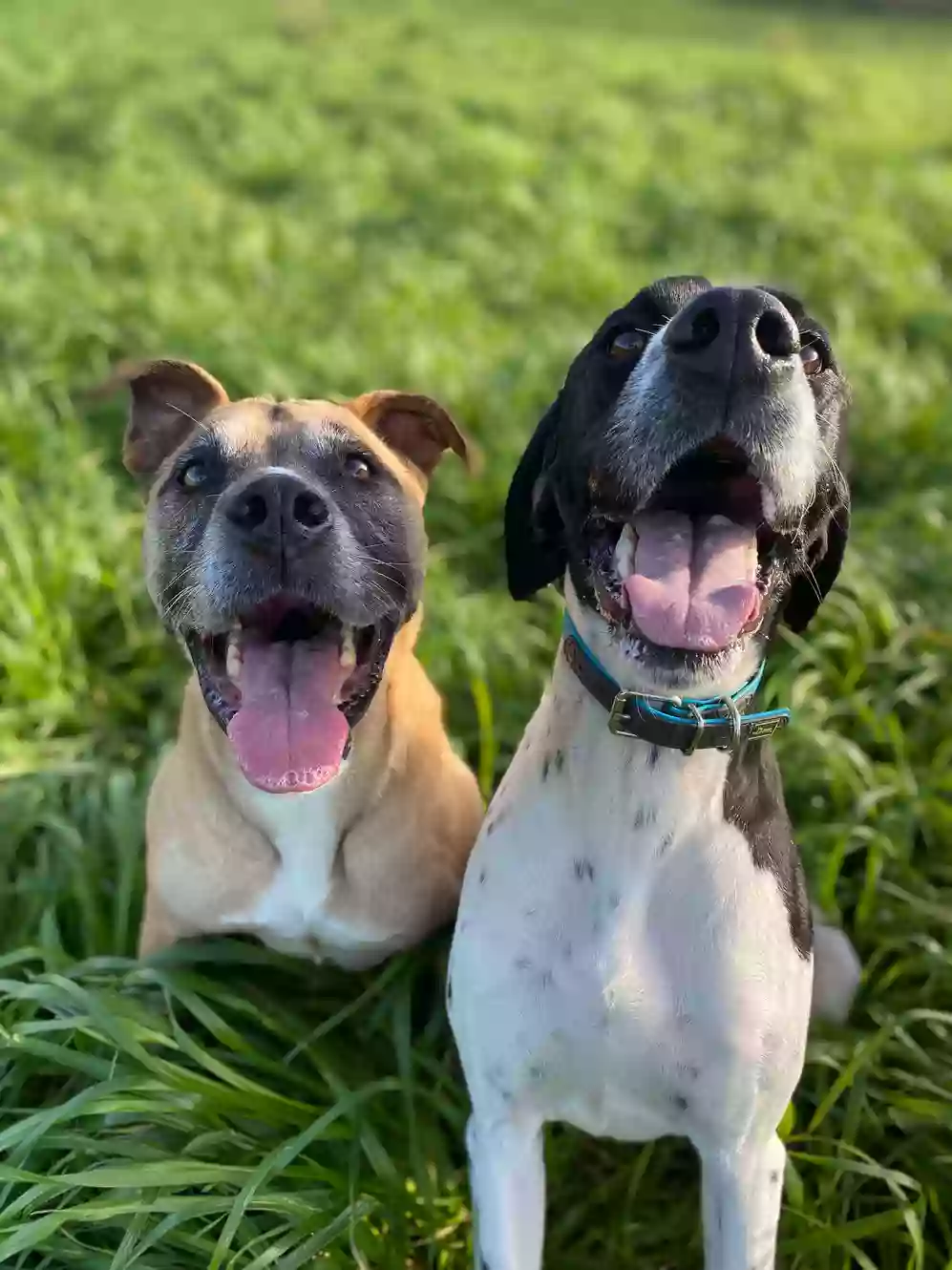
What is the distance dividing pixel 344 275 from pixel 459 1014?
5733mm

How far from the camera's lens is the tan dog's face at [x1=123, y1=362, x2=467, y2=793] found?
7.21 ft

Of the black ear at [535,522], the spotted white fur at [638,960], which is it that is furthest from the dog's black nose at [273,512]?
the spotted white fur at [638,960]

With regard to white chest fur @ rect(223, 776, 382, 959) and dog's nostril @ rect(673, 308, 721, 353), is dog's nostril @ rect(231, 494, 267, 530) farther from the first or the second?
dog's nostril @ rect(673, 308, 721, 353)

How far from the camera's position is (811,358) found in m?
1.86

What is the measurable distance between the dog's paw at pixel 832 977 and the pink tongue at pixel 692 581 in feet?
4.25

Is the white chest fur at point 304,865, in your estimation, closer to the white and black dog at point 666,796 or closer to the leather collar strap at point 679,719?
the white and black dog at point 666,796

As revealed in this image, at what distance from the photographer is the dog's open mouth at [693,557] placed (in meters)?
1.76

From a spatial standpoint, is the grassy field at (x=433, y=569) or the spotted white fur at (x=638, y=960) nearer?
the spotted white fur at (x=638, y=960)

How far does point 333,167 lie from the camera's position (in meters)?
8.41

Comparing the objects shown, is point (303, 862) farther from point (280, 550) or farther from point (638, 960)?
point (638, 960)

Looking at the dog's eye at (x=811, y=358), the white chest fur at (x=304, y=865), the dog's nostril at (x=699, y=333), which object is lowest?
the white chest fur at (x=304, y=865)

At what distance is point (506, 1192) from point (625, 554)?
49.9 inches

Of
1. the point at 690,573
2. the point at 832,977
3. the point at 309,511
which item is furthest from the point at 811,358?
the point at 832,977

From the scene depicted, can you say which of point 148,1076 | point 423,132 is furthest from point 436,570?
point 423,132
